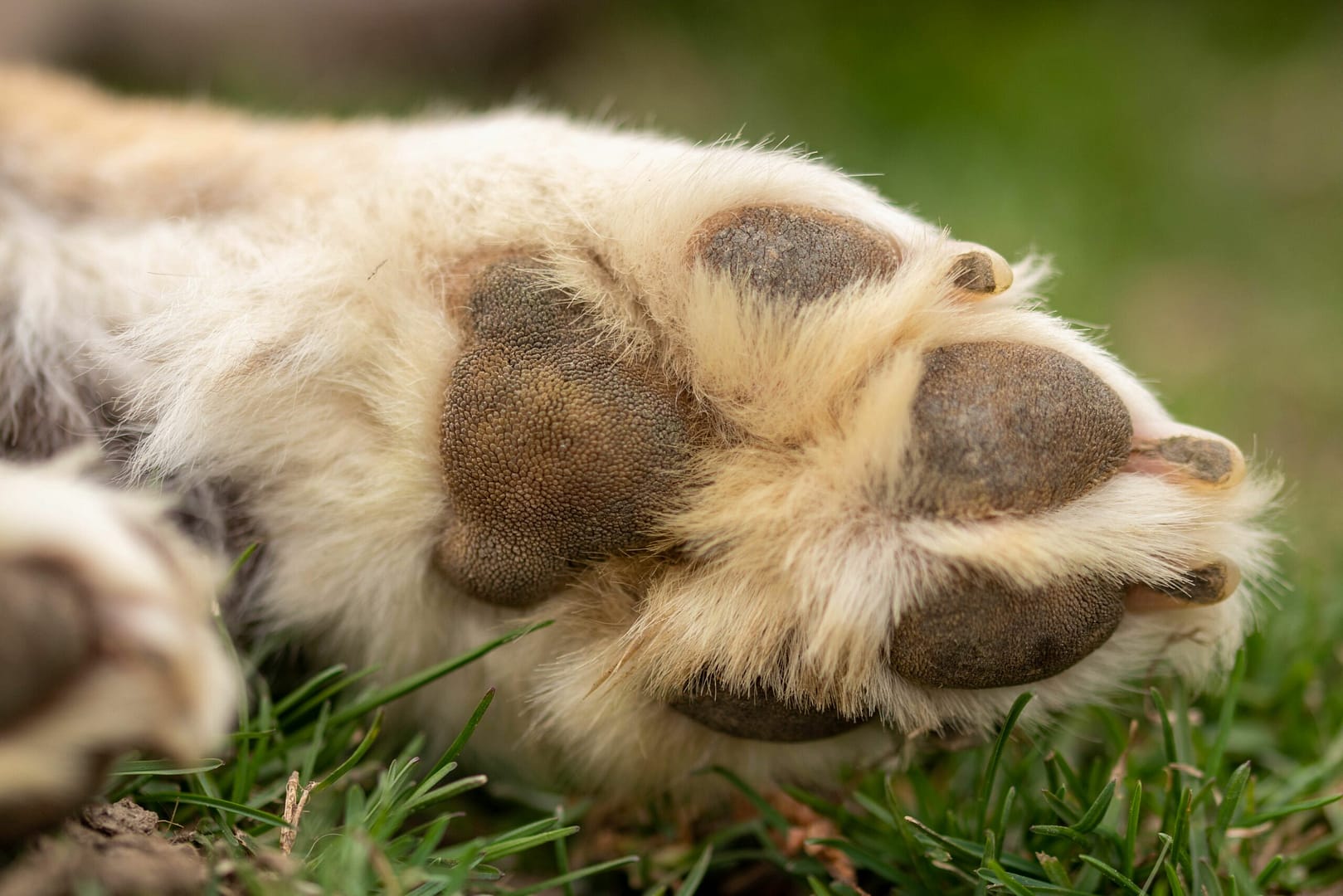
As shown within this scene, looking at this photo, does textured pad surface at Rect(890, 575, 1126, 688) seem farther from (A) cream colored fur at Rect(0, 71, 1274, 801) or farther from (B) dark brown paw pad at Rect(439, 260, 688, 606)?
(B) dark brown paw pad at Rect(439, 260, 688, 606)

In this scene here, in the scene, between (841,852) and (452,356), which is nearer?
(452,356)

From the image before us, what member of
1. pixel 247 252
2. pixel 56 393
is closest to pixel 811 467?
pixel 247 252

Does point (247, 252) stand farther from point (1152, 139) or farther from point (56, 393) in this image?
point (1152, 139)

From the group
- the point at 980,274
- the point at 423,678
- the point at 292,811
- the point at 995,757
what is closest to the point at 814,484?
the point at 980,274

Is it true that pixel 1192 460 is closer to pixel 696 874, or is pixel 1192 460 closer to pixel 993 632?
pixel 993 632

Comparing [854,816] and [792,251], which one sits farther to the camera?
[854,816]

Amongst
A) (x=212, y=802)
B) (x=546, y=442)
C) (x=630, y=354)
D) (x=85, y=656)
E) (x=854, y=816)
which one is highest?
(x=630, y=354)
